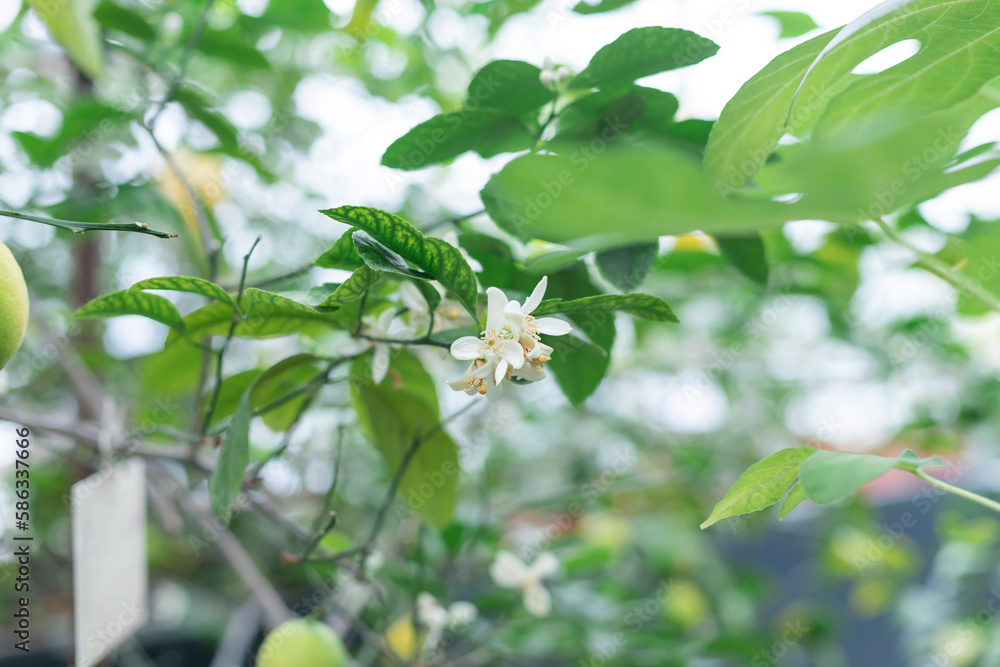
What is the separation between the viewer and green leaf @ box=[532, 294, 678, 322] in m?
0.30

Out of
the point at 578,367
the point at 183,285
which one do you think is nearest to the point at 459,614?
the point at 578,367

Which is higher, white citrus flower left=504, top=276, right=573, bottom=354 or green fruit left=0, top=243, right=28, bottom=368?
green fruit left=0, top=243, right=28, bottom=368

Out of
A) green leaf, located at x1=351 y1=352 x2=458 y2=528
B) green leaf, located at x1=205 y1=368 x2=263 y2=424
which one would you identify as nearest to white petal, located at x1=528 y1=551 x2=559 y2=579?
green leaf, located at x1=351 y1=352 x2=458 y2=528

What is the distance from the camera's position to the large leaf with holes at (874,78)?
0.28m

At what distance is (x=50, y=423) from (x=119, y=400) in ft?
1.96

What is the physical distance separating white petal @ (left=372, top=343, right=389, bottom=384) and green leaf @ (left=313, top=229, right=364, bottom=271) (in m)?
0.05

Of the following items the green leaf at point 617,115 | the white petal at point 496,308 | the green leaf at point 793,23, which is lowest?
the white petal at point 496,308

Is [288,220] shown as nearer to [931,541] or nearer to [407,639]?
[407,639]

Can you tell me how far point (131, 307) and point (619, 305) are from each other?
24 centimetres

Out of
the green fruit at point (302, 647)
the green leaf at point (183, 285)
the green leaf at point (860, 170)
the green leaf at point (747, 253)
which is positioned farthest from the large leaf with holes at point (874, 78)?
the green fruit at point (302, 647)

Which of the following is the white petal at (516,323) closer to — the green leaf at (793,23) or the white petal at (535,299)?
the white petal at (535,299)

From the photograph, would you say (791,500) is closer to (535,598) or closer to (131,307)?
(131,307)

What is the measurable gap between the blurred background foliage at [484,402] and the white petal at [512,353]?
7cm

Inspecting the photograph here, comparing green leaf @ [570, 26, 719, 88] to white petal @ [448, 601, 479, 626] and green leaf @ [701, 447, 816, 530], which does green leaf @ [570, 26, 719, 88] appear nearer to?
green leaf @ [701, 447, 816, 530]
